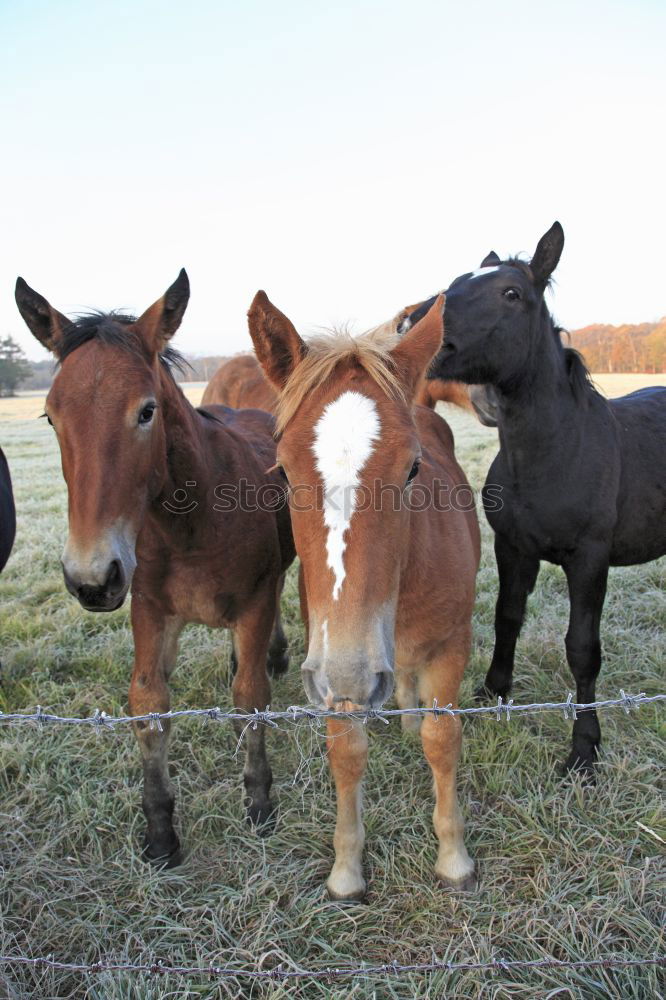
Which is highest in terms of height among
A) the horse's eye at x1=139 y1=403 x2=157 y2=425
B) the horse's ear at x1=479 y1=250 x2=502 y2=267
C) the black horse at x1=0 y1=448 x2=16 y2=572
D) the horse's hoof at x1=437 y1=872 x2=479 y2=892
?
the horse's ear at x1=479 y1=250 x2=502 y2=267

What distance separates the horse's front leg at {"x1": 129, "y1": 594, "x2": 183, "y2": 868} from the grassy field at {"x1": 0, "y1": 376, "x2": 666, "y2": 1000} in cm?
11

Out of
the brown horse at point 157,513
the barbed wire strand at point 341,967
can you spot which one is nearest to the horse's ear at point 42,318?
the brown horse at point 157,513

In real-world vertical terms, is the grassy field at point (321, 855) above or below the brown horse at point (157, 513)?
below

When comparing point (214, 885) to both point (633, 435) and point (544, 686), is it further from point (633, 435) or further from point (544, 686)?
point (633, 435)

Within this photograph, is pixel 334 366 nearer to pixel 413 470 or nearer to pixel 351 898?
pixel 413 470

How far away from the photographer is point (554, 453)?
129 inches

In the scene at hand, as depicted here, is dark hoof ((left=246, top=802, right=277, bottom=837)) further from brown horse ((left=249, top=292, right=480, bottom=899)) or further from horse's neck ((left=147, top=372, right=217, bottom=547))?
horse's neck ((left=147, top=372, right=217, bottom=547))

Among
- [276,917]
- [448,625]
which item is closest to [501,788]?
[448,625]

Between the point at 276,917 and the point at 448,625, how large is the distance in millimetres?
1356

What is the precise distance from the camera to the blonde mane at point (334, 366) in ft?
6.75

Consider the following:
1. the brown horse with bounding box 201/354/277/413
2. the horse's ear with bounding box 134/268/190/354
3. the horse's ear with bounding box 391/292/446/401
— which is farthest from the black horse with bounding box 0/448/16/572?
the horse's ear with bounding box 391/292/446/401

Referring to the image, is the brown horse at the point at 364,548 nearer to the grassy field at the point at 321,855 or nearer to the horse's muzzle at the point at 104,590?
the grassy field at the point at 321,855

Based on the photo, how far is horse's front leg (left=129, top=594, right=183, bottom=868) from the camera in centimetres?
277

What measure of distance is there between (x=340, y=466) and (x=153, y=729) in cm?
173
